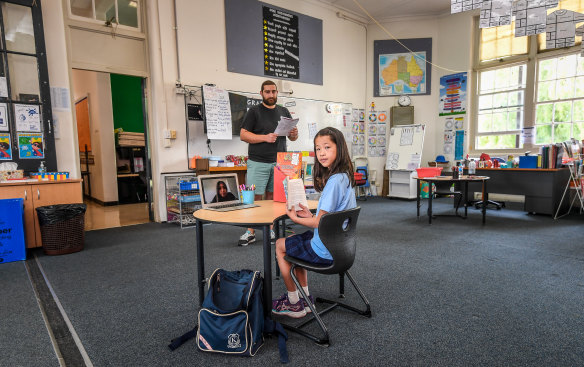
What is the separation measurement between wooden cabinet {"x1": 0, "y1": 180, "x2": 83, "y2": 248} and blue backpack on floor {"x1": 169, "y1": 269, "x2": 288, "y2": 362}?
267 cm

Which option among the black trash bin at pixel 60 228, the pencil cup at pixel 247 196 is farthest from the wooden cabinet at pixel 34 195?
the pencil cup at pixel 247 196

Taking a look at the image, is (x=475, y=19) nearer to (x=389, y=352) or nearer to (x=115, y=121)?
(x=389, y=352)

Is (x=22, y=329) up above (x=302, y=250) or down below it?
below

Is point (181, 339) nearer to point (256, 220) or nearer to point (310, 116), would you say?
point (256, 220)

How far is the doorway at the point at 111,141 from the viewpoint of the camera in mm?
6773


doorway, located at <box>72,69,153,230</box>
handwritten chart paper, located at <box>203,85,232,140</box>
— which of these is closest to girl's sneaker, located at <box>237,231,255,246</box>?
handwritten chart paper, located at <box>203,85,232,140</box>

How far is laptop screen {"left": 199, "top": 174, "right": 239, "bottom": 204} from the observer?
2.00 meters

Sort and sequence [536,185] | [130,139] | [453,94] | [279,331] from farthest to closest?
[130,139] → [453,94] → [536,185] → [279,331]

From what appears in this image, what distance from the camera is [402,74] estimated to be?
7223mm

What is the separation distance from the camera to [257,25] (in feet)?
18.1

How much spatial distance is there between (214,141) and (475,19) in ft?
18.5

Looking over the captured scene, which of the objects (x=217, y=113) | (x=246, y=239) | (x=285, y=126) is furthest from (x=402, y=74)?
(x=246, y=239)

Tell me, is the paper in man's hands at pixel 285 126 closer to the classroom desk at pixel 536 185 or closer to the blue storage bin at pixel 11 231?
the blue storage bin at pixel 11 231

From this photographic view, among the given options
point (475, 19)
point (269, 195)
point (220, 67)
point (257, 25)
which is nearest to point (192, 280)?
point (269, 195)
